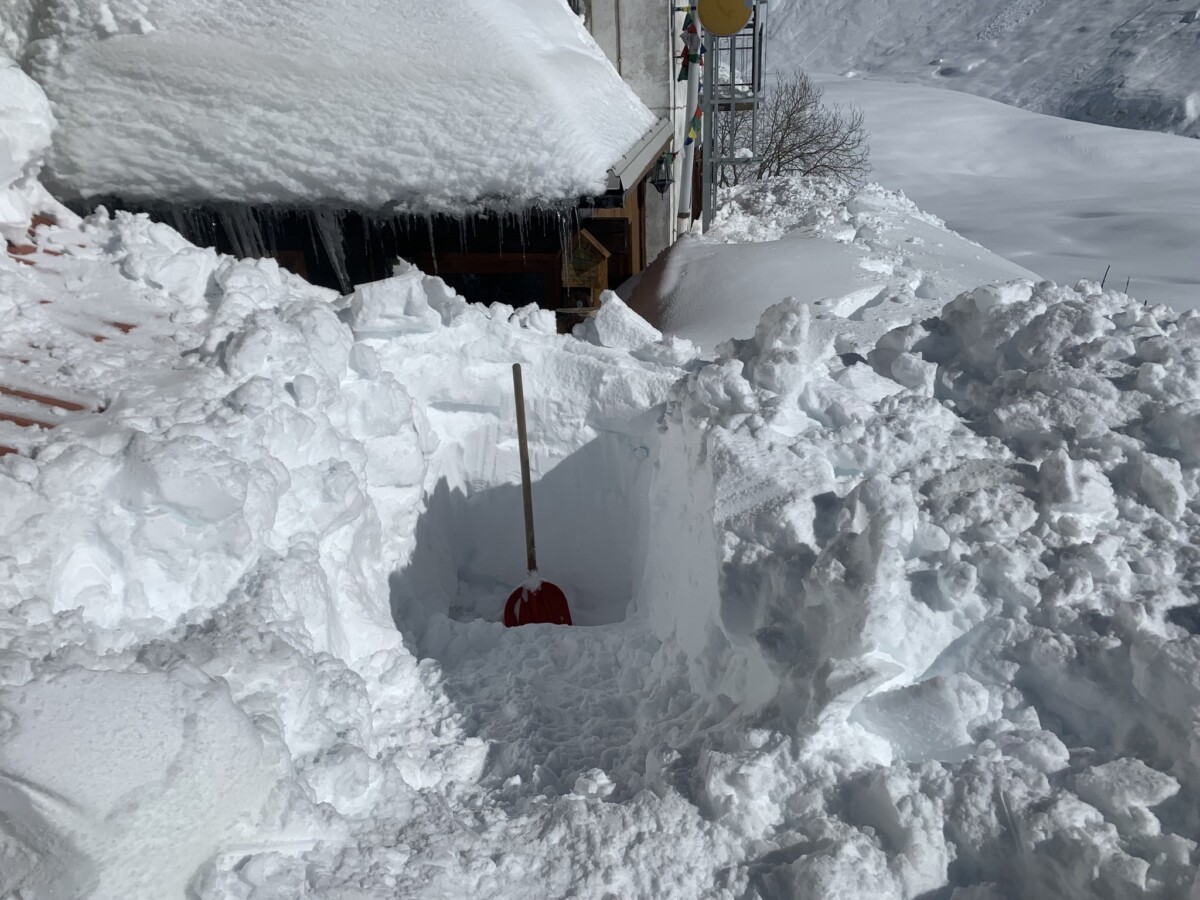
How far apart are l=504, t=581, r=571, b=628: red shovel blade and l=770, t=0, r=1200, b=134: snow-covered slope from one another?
1190 inches

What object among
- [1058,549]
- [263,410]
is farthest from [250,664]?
[1058,549]

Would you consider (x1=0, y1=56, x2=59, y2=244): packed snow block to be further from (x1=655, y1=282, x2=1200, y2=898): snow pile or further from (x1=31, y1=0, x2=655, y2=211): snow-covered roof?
(x1=655, y1=282, x2=1200, y2=898): snow pile

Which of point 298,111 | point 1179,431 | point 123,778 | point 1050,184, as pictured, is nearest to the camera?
point 123,778

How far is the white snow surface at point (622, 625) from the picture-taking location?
1.88 m

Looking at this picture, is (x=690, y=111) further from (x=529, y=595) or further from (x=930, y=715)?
(x=930, y=715)

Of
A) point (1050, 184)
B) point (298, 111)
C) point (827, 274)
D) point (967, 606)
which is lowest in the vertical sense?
point (1050, 184)

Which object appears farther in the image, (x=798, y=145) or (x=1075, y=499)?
(x=798, y=145)

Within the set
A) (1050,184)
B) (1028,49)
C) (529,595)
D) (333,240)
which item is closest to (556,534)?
(529,595)

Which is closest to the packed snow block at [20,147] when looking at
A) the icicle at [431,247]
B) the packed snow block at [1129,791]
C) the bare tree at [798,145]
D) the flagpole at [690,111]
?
the icicle at [431,247]

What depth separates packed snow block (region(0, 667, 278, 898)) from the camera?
1.71 meters

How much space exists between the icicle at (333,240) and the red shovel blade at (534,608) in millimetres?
2812

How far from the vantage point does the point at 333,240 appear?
561 cm

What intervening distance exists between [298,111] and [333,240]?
809 millimetres

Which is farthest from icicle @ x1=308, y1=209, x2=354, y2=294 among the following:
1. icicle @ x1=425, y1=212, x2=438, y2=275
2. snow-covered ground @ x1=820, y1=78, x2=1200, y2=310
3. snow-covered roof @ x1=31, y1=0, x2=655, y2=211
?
snow-covered ground @ x1=820, y1=78, x2=1200, y2=310
